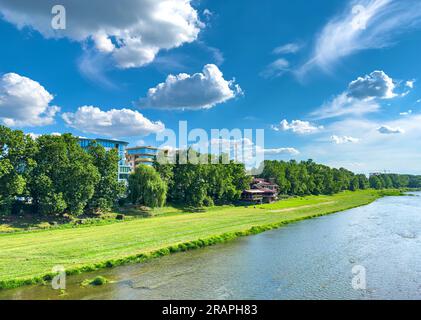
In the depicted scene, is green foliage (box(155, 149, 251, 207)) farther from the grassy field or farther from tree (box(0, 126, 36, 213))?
tree (box(0, 126, 36, 213))

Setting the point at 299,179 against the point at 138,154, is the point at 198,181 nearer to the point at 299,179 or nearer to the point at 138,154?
the point at 138,154

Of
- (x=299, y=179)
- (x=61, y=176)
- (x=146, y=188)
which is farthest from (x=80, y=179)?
(x=299, y=179)

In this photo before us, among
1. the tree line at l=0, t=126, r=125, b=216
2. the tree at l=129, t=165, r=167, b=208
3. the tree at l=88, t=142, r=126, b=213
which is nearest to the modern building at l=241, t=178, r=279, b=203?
the tree at l=129, t=165, r=167, b=208

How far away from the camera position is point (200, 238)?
41.6 meters

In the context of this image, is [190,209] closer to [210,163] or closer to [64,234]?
[210,163]

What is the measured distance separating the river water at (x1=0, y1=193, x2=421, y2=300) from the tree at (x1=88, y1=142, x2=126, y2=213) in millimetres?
32918

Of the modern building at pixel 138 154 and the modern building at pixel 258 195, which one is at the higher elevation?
the modern building at pixel 138 154

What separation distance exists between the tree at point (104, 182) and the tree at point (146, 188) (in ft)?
18.1

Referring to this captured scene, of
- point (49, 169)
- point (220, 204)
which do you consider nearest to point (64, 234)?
point (49, 169)

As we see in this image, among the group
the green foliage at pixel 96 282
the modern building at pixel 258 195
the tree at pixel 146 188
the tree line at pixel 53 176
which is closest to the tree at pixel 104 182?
the tree line at pixel 53 176

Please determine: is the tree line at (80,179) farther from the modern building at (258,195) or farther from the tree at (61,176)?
the modern building at (258,195)

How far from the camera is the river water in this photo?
2223cm

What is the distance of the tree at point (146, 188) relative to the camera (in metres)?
71.0
